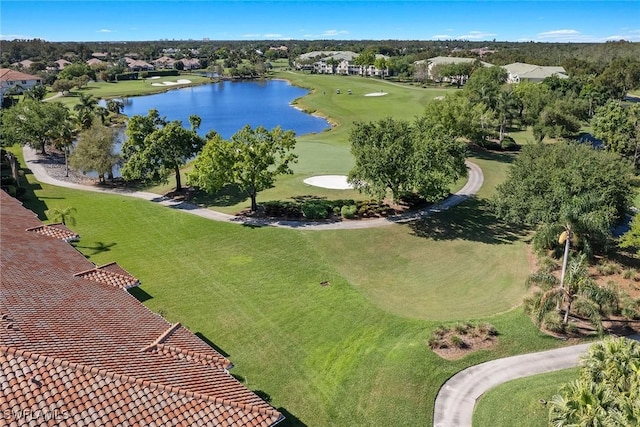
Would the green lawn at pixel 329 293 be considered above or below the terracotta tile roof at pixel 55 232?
below

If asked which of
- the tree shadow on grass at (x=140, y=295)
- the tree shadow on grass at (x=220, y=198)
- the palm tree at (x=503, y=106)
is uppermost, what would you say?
the palm tree at (x=503, y=106)

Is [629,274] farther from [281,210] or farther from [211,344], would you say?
[211,344]

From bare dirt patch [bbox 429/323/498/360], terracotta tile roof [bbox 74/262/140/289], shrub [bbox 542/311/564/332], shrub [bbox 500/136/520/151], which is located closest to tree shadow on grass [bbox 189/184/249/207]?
terracotta tile roof [bbox 74/262/140/289]

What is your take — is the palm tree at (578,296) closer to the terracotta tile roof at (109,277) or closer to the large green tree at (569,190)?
the large green tree at (569,190)

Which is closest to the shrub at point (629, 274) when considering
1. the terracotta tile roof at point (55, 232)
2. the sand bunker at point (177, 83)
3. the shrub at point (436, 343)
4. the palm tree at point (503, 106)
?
the shrub at point (436, 343)

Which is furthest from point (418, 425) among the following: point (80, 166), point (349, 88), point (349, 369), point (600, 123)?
point (349, 88)

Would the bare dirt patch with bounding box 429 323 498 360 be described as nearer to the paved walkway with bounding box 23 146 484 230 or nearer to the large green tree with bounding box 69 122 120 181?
the paved walkway with bounding box 23 146 484 230

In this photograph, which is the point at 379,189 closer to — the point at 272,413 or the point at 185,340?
the point at 185,340
